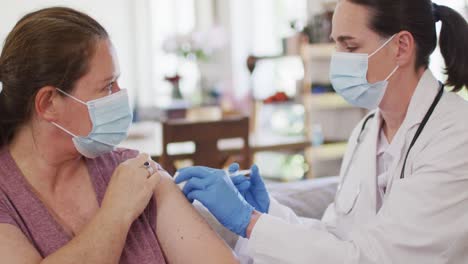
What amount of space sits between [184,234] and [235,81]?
4.93 m

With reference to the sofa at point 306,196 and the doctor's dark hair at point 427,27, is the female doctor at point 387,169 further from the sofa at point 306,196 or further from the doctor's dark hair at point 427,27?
the sofa at point 306,196

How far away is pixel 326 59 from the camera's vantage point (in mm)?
4277

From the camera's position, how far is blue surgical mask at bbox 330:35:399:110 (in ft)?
5.09

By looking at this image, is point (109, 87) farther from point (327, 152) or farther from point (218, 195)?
point (327, 152)

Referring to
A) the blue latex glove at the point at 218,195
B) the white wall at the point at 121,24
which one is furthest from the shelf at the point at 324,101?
the white wall at the point at 121,24

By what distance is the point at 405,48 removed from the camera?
1516 mm

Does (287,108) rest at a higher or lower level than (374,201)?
lower

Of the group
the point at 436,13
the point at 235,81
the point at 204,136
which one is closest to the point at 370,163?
the point at 436,13

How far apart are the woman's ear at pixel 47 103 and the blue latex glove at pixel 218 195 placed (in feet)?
1.00

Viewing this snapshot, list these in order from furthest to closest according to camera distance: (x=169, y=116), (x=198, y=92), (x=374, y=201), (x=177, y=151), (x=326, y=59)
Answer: (x=198, y=92) → (x=326, y=59) → (x=169, y=116) → (x=177, y=151) → (x=374, y=201)

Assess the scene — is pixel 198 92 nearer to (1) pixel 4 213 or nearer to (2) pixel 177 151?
(2) pixel 177 151

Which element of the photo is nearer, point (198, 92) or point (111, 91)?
point (111, 91)

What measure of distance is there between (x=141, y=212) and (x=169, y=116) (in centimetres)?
275

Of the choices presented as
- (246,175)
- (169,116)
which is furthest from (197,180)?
(169,116)
